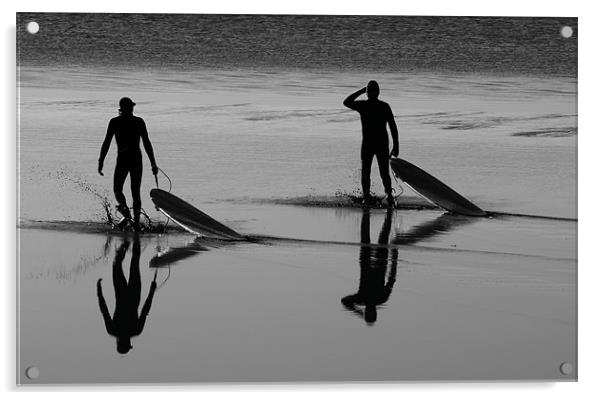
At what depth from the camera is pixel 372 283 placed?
2.52 m

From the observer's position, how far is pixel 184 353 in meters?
2.47

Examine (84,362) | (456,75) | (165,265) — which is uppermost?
(456,75)

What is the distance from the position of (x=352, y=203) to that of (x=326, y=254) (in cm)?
13

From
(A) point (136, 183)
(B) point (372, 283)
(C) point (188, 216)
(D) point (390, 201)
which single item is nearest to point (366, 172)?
(D) point (390, 201)

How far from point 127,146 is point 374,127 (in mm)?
568

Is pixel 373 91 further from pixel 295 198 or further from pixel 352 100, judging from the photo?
pixel 295 198

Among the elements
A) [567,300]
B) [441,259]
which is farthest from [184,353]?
[567,300]

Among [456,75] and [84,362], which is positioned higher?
[456,75]

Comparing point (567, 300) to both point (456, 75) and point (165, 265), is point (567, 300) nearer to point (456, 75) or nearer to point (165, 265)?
point (456, 75)

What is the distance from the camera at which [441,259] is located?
2.56 metres

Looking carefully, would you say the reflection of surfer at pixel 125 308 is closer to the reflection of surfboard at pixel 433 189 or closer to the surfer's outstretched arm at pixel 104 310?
the surfer's outstretched arm at pixel 104 310

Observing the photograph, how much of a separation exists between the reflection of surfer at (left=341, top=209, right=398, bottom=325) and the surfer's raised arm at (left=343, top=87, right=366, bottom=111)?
1.07ft
